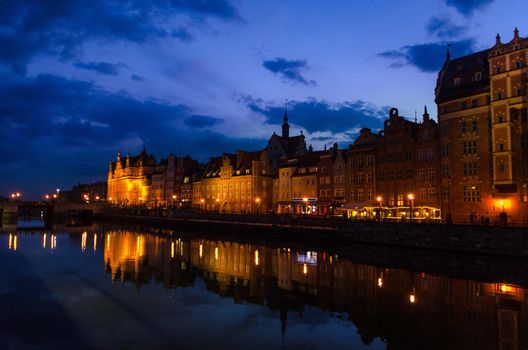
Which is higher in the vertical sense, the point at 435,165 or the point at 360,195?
the point at 435,165

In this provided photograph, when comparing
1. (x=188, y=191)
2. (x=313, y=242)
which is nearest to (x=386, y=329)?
(x=313, y=242)

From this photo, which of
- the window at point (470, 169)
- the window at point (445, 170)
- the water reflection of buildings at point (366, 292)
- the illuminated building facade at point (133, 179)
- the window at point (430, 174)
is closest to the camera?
the water reflection of buildings at point (366, 292)

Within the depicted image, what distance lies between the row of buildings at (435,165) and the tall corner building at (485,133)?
11cm

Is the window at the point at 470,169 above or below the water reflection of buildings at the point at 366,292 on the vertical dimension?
above

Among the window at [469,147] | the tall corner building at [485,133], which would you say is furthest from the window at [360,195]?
the window at [469,147]

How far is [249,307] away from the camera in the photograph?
71.7 ft

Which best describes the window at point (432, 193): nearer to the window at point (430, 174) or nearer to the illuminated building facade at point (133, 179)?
the window at point (430, 174)

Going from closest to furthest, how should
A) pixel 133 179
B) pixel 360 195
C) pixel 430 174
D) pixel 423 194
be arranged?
pixel 430 174 → pixel 423 194 → pixel 360 195 → pixel 133 179

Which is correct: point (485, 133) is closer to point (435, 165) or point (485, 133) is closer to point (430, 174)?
point (435, 165)

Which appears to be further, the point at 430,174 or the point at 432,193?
the point at 430,174

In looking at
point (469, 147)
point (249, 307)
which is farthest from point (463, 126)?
point (249, 307)

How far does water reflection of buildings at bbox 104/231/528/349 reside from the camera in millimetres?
17312

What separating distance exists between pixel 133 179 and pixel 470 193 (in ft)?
387

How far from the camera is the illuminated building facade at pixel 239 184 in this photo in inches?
3570
